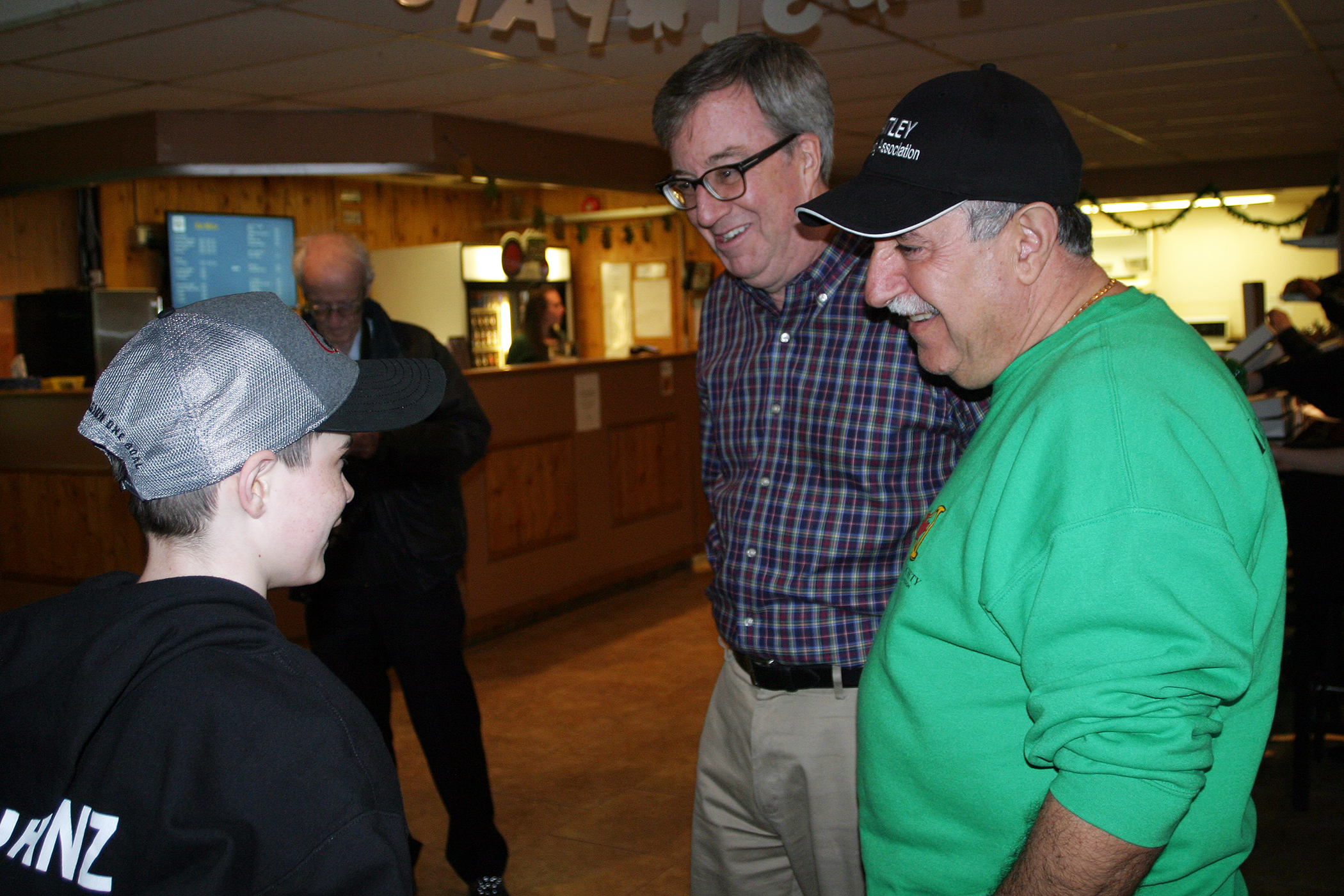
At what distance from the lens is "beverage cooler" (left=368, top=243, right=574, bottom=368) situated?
8.59m

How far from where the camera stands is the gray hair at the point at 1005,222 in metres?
1.06

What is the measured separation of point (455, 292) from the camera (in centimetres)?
862

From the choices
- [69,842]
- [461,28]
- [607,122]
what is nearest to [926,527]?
[69,842]

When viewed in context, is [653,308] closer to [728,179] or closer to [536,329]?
[536,329]

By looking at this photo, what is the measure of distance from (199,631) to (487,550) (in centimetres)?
425

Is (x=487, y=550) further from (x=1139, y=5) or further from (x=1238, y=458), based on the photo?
(x=1238, y=458)

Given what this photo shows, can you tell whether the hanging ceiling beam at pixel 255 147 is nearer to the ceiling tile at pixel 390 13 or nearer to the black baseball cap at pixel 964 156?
the ceiling tile at pixel 390 13

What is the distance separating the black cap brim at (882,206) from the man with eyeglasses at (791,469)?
0.48 m

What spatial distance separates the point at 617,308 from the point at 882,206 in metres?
9.20

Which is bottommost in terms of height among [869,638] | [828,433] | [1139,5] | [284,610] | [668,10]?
[284,610]

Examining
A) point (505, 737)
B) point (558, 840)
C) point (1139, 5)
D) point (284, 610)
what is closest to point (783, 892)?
point (558, 840)

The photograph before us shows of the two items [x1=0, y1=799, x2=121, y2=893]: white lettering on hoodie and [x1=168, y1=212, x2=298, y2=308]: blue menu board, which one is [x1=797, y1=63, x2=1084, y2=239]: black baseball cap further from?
[x1=168, y1=212, x2=298, y2=308]: blue menu board

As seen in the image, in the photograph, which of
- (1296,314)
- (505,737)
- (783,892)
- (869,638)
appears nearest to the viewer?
(869,638)

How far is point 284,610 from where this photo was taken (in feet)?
14.8
